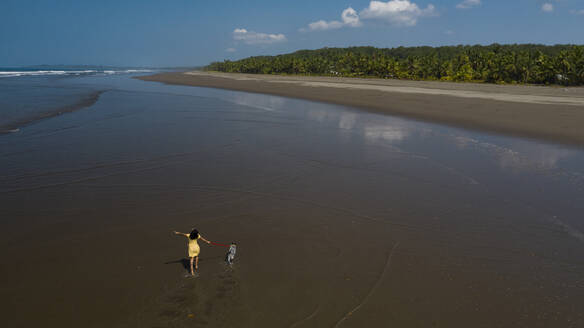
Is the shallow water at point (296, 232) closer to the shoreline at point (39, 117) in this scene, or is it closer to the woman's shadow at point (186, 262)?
the woman's shadow at point (186, 262)

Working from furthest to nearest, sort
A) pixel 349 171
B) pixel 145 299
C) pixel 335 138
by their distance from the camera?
pixel 335 138, pixel 349 171, pixel 145 299

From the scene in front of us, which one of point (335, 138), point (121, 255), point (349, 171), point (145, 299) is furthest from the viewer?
point (335, 138)

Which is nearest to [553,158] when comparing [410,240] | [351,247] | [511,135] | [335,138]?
[511,135]

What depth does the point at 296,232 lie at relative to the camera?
7.41 m

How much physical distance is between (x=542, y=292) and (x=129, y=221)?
28.1 ft

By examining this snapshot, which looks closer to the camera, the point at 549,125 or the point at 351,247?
the point at 351,247

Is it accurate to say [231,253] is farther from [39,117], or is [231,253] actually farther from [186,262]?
[39,117]

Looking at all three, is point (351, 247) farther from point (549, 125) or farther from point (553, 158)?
point (549, 125)

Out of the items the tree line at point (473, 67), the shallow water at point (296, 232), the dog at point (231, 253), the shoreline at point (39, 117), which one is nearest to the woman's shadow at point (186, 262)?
the shallow water at point (296, 232)

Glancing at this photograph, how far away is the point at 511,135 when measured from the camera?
17.7 m

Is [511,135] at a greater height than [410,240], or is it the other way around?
[511,135]

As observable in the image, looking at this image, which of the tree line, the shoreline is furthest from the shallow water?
the tree line

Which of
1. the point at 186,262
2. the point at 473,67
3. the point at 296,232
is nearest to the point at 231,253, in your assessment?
the point at 186,262

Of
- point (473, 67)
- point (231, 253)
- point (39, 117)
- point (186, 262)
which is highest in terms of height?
point (473, 67)
